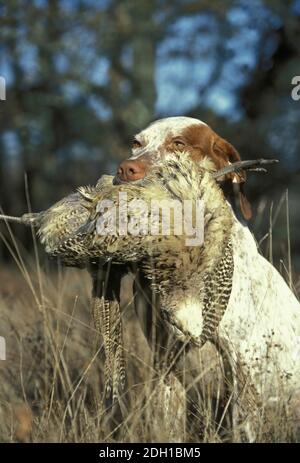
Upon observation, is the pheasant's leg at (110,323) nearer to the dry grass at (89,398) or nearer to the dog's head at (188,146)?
the dry grass at (89,398)

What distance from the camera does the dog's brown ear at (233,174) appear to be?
12.6ft

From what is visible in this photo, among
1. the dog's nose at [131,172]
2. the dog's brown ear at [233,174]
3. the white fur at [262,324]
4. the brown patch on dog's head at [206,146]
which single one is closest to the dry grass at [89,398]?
the white fur at [262,324]

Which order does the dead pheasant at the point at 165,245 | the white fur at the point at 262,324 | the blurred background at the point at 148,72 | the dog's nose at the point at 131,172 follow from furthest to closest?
the blurred background at the point at 148,72, the dog's nose at the point at 131,172, the white fur at the point at 262,324, the dead pheasant at the point at 165,245

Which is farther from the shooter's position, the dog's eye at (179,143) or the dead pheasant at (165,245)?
the dog's eye at (179,143)

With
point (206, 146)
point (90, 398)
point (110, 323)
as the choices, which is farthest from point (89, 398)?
point (206, 146)

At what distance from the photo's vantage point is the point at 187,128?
4.09 metres

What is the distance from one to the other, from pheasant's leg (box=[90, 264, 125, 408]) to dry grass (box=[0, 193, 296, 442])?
0.20ft

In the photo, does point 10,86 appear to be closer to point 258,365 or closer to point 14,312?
point 14,312

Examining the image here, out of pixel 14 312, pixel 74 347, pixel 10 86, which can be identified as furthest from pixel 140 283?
pixel 10 86

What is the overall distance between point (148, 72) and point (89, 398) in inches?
296

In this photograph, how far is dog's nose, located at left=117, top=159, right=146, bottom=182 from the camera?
3570mm

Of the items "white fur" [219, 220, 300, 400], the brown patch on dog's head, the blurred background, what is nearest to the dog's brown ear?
the brown patch on dog's head

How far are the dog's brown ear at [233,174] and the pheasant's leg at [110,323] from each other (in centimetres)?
83

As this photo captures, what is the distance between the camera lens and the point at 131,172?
3600 mm
